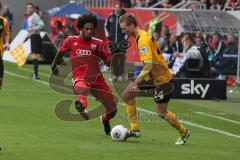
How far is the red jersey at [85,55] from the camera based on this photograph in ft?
49.0

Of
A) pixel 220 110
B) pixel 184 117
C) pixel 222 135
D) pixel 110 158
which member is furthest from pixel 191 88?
pixel 110 158

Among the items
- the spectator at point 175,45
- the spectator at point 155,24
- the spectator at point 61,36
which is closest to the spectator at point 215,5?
the spectator at point 155,24

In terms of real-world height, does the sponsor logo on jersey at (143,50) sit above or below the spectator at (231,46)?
above

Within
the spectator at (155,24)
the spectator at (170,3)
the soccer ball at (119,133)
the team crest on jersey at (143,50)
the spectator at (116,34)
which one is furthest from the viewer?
the spectator at (170,3)

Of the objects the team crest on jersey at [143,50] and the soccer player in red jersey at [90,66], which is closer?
the team crest on jersey at [143,50]

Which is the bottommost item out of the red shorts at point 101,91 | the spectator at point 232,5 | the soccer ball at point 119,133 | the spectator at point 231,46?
the spectator at point 231,46

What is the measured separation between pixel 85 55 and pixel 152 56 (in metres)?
1.66

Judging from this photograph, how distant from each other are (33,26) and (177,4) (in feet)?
23.6

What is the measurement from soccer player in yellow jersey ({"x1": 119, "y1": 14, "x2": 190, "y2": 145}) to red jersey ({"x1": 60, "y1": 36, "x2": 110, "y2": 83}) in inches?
40.9

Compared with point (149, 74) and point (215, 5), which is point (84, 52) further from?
point (215, 5)

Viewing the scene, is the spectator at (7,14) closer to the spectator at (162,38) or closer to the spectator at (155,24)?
the spectator at (155,24)

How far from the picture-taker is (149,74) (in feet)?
46.0

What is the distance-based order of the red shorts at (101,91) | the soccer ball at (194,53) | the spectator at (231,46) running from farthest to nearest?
the spectator at (231,46) → the soccer ball at (194,53) → the red shorts at (101,91)

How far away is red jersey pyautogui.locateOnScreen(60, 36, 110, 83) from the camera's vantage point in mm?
14930
